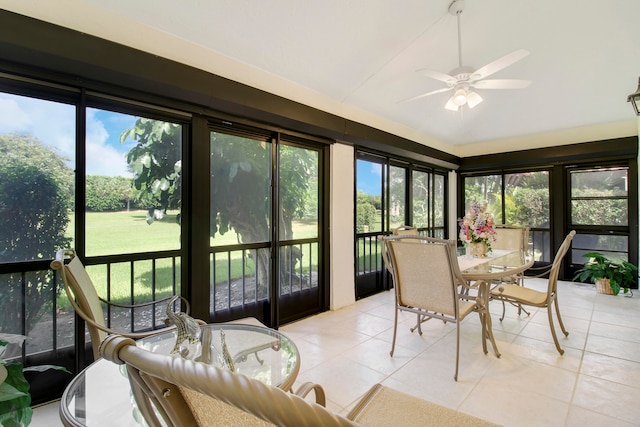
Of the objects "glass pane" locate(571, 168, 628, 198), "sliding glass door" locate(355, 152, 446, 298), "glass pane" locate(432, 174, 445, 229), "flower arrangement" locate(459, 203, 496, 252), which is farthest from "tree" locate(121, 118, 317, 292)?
"glass pane" locate(571, 168, 628, 198)

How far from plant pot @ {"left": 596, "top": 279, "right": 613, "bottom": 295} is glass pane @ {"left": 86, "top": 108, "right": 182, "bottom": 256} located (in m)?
5.74

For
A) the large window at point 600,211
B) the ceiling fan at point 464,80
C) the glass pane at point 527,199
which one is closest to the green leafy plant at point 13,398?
the ceiling fan at point 464,80

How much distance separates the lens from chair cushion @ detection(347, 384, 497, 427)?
1068 millimetres

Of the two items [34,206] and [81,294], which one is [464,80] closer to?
[81,294]

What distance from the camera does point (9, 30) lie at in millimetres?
1592

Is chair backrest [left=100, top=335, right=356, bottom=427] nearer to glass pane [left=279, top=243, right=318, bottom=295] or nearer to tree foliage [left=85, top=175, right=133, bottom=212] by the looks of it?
tree foliage [left=85, top=175, right=133, bottom=212]

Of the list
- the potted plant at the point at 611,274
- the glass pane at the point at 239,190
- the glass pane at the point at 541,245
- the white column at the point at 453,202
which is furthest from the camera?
the white column at the point at 453,202

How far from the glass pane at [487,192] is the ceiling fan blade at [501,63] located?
12.0 feet

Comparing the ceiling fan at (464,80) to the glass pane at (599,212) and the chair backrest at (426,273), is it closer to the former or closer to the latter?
the chair backrest at (426,273)

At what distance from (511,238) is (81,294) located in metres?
4.35

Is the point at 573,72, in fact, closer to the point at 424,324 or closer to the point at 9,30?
the point at 424,324

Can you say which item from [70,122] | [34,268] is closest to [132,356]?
[34,268]

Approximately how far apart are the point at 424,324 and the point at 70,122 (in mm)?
3695

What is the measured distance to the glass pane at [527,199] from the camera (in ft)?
17.6
